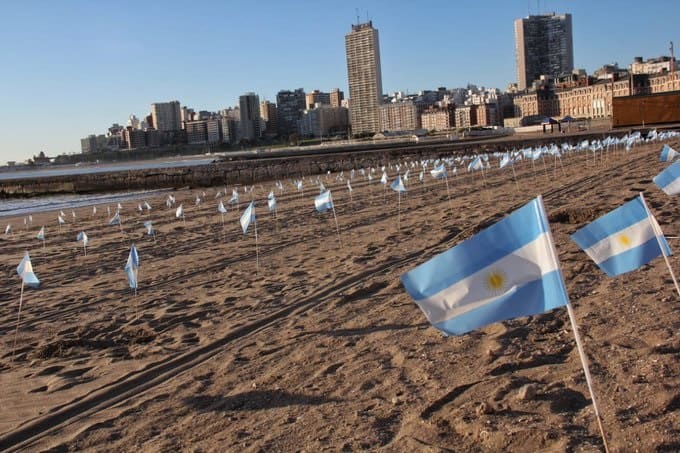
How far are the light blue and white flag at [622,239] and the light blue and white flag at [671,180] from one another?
2640mm

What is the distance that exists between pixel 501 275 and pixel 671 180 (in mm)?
5152

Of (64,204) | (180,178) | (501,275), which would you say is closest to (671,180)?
(501,275)

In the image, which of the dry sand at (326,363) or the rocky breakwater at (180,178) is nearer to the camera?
the dry sand at (326,363)

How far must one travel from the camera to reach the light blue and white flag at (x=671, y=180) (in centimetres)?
788

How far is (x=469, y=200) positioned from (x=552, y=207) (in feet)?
14.4

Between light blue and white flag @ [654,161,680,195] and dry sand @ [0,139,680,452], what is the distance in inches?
36.8

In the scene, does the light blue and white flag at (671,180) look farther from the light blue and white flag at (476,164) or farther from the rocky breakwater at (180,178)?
the rocky breakwater at (180,178)

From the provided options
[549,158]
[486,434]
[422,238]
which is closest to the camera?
[486,434]

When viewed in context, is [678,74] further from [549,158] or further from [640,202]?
[640,202]

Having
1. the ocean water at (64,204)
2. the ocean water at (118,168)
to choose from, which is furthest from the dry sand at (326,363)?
the ocean water at (118,168)

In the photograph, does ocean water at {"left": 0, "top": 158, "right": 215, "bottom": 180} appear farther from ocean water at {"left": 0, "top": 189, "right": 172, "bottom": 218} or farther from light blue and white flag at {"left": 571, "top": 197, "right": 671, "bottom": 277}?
light blue and white flag at {"left": 571, "top": 197, "right": 671, "bottom": 277}

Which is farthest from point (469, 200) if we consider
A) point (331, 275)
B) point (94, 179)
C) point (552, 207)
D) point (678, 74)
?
point (678, 74)

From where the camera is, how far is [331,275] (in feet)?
35.6

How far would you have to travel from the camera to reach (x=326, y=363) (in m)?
6.52
